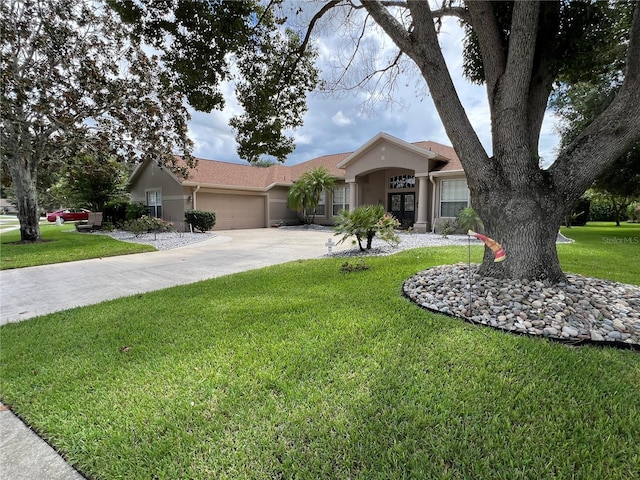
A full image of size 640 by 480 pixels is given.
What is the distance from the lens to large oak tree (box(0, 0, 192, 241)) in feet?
37.3

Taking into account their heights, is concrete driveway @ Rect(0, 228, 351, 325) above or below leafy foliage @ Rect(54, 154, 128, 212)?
below

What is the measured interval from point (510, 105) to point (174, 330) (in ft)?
17.8

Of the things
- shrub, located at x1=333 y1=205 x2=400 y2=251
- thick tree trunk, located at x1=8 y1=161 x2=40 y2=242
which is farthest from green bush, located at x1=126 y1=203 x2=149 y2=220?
shrub, located at x1=333 y1=205 x2=400 y2=251

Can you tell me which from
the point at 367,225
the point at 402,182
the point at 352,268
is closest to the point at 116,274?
the point at 352,268

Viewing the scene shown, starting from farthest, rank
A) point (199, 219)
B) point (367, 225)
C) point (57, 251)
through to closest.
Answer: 1. point (199, 219)
2. point (57, 251)
3. point (367, 225)

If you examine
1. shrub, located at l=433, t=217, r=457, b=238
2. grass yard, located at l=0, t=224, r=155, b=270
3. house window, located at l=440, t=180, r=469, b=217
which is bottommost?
grass yard, located at l=0, t=224, r=155, b=270

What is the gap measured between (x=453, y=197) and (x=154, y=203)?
58.5 feet

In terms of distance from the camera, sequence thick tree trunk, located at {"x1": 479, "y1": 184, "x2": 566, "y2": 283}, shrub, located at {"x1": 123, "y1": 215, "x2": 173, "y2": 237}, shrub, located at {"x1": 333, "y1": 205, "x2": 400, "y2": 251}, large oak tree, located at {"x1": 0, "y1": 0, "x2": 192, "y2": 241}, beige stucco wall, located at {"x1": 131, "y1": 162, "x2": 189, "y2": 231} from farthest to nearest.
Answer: beige stucco wall, located at {"x1": 131, "y1": 162, "x2": 189, "y2": 231}
shrub, located at {"x1": 123, "y1": 215, "x2": 173, "y2": 237}
large oak tree, located at {"x1": 0, "y1": 0, "x2": 192, "y2": 241}
shrub, located at {"x1": 333, "y1": 205, "x2": 400, "y2": 251}
thick tree trunk, located at {"x1": 479, "y1": 184, "x2": 566, "y2": 283}

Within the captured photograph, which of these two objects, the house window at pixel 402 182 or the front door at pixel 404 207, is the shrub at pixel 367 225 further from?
the house window at pixel 402 182

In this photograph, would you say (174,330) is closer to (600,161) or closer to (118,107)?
(600,161)

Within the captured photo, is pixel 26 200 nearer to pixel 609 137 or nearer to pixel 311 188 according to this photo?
pixel 311 188

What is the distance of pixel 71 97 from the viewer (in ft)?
40.1

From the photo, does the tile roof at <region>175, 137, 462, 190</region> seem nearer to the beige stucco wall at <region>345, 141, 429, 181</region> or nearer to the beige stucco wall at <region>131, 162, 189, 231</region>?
the beige stucco wall at <region>345, 141, 429, 181</region>

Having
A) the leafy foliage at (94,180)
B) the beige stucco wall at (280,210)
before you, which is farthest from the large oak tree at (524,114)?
the beige stucco wall at (280,210)
